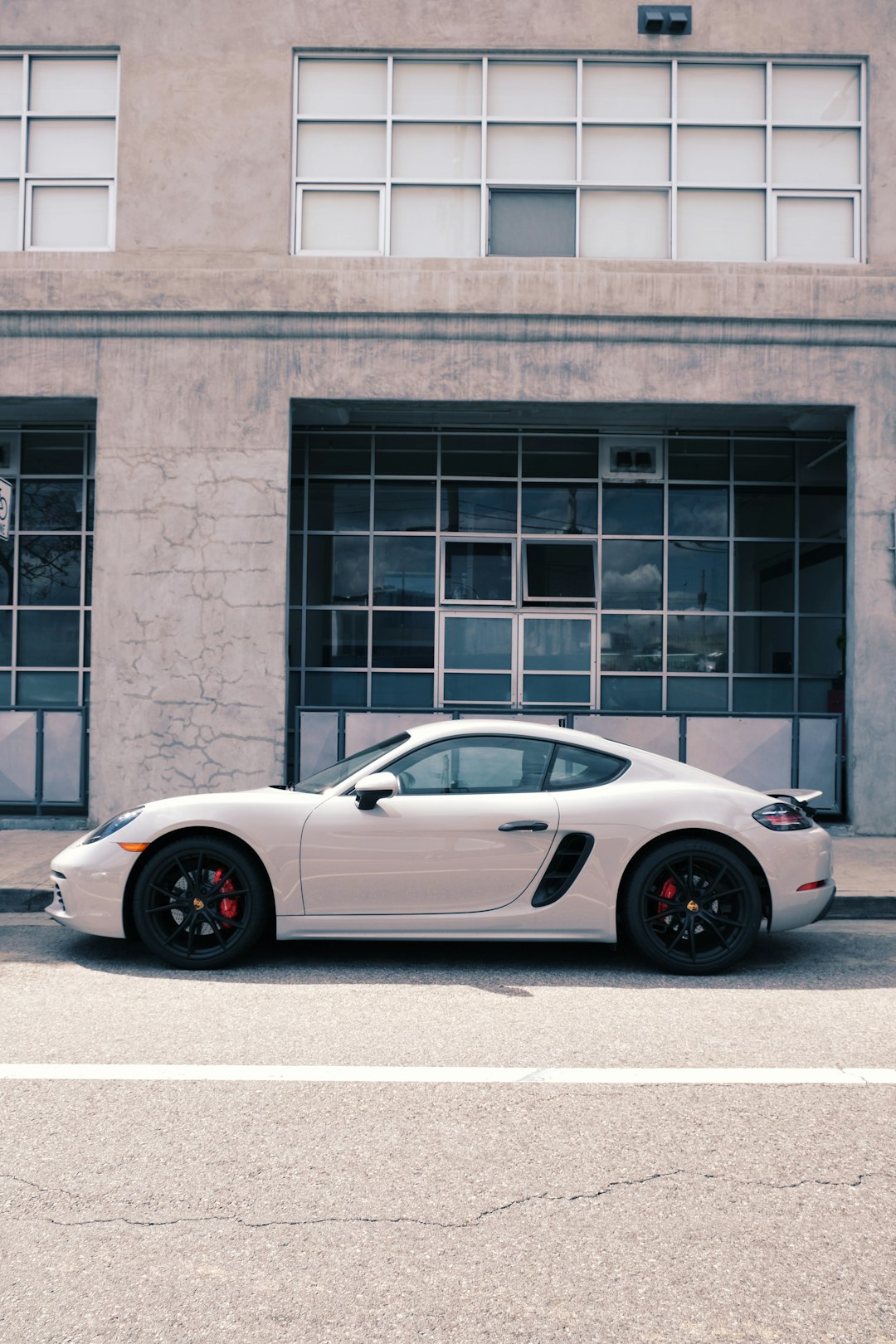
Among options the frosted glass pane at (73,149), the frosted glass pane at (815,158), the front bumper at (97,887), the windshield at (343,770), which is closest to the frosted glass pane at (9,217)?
the frosted glass pane at (73,149)

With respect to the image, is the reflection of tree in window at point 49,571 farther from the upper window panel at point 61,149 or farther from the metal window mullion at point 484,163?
the metal window mullion at point 484,163

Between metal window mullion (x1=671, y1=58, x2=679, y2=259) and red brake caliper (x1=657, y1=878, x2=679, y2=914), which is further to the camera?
metal window mullion (x1=671, y1=58, x2=679, y2=259)

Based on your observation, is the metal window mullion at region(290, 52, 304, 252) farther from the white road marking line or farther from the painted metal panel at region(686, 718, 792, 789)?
the white road marking line

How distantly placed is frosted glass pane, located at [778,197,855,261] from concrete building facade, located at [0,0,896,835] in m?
0.04

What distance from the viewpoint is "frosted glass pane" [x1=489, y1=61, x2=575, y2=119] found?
12.2 m

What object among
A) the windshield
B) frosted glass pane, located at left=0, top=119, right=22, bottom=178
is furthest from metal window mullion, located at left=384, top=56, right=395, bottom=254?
the windshield

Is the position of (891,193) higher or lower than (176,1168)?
higher

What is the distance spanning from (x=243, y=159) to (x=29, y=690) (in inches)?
252

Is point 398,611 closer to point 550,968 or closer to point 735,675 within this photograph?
point 735,675

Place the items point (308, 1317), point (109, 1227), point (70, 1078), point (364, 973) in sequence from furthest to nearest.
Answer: point (364, 973), point (70, 1078), point (109, 1227), point (308, 1317)

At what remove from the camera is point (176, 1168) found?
329 cm

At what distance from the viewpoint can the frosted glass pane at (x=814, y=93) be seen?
1207cm

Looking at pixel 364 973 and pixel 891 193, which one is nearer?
pixel 364 973

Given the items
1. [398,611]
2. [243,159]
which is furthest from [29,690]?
[243,159]
